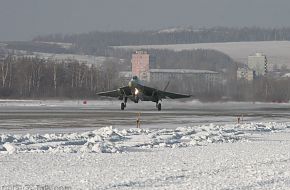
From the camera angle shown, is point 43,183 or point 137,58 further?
point 137,58

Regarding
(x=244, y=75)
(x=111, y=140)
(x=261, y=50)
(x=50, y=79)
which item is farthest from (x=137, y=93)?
(x=261, y=50)

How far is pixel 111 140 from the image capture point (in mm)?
21734

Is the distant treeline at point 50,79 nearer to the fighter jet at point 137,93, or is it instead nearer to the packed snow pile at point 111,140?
the fighter jet at point 137,93

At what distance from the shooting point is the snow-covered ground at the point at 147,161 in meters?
11.9

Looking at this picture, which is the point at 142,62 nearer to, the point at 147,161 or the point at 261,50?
the point at 261,50

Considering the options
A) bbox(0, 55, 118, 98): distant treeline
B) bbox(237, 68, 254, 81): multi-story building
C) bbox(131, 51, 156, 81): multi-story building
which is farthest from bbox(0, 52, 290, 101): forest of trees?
bbox(131, 51, 156, 81): multi-story building

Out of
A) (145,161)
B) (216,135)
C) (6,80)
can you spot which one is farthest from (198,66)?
(145,161)

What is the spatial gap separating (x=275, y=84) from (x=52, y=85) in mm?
37202

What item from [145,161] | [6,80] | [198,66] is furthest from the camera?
[198,66]

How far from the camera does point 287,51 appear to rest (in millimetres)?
163125

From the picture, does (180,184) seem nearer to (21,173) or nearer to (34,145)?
(21,173)

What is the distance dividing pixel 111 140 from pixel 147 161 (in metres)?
6.21

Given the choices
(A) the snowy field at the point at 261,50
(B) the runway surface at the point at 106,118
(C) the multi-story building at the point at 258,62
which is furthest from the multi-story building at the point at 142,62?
(B) the runway surface at the point at 106,118

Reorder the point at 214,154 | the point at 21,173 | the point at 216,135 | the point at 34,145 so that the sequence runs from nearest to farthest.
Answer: the point at 21,173, the point at 214,154, the point at 34,145, the point at 216,135
